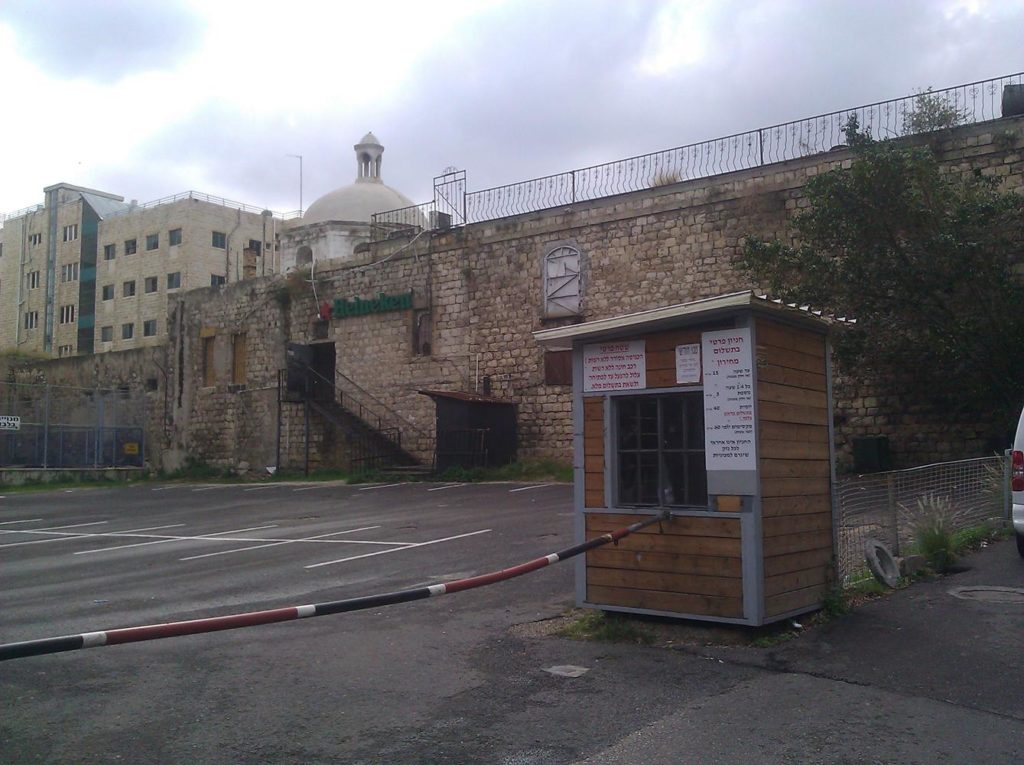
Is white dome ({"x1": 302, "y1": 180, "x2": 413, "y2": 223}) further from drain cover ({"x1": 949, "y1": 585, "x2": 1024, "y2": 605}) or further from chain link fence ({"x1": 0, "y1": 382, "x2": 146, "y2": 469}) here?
drain cover ({"x1": 949, "y1": 585, "x2": 1024, "y2": 605})

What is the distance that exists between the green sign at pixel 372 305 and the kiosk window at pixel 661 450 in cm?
2150

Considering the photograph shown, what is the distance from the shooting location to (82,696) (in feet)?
18.9

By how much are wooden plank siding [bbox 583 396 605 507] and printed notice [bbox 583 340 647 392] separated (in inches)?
5.8

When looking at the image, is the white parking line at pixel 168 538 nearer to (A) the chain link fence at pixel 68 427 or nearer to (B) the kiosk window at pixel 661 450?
(B) the kiosk window at pixel 661 450

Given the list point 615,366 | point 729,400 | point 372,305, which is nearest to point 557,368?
point 372,305

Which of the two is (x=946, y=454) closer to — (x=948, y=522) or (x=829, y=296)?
(x=829, y=296)

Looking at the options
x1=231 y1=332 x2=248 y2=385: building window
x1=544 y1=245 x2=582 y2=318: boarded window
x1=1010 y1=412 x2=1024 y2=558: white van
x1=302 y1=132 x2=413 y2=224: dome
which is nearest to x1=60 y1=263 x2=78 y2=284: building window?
x1=302 y1=132 x2=413 y2=224: dome

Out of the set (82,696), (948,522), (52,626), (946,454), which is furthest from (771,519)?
(946,454)

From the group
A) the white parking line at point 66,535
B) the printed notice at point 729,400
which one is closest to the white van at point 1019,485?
the printed notice at point 729,400

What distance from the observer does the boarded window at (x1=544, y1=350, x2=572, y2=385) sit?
81.0 ft

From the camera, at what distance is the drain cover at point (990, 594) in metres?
7.77

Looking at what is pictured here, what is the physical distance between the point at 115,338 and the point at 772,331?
2337 inches

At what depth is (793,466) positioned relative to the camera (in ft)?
23.6

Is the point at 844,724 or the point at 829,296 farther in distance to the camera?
the point at 829,296
